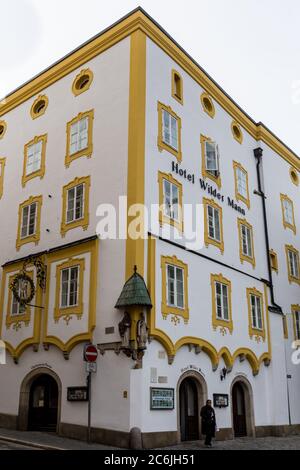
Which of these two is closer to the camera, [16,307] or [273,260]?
[16,307]

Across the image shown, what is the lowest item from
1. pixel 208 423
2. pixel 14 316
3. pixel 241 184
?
pixel 208 423

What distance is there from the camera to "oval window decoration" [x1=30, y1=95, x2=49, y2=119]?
1088 inches

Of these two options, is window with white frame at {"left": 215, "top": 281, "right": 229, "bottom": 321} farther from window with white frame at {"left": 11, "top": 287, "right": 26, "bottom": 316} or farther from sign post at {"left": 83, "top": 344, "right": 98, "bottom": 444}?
window with white frame at {"left": 11, "top": 287, "right": 26, "bottom": 316}

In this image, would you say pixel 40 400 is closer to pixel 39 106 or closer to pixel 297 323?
pixel 39 106

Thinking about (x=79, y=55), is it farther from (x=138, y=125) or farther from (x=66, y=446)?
(x=66, y=446)

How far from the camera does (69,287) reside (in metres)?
22.0

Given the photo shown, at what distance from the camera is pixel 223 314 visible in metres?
24.1

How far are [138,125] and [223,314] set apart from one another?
9287mm

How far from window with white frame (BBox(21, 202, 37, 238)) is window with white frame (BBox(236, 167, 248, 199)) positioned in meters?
11.0

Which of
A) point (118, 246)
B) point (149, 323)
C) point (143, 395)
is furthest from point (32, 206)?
point (143, 395)

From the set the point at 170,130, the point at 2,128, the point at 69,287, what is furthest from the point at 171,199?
the point at 2,128

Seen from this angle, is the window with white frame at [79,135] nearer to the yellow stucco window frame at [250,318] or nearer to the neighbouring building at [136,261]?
the neighbouring building at [136,261]

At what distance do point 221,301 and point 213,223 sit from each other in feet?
12.5

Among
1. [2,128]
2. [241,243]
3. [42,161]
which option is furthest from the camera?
[2,128]
